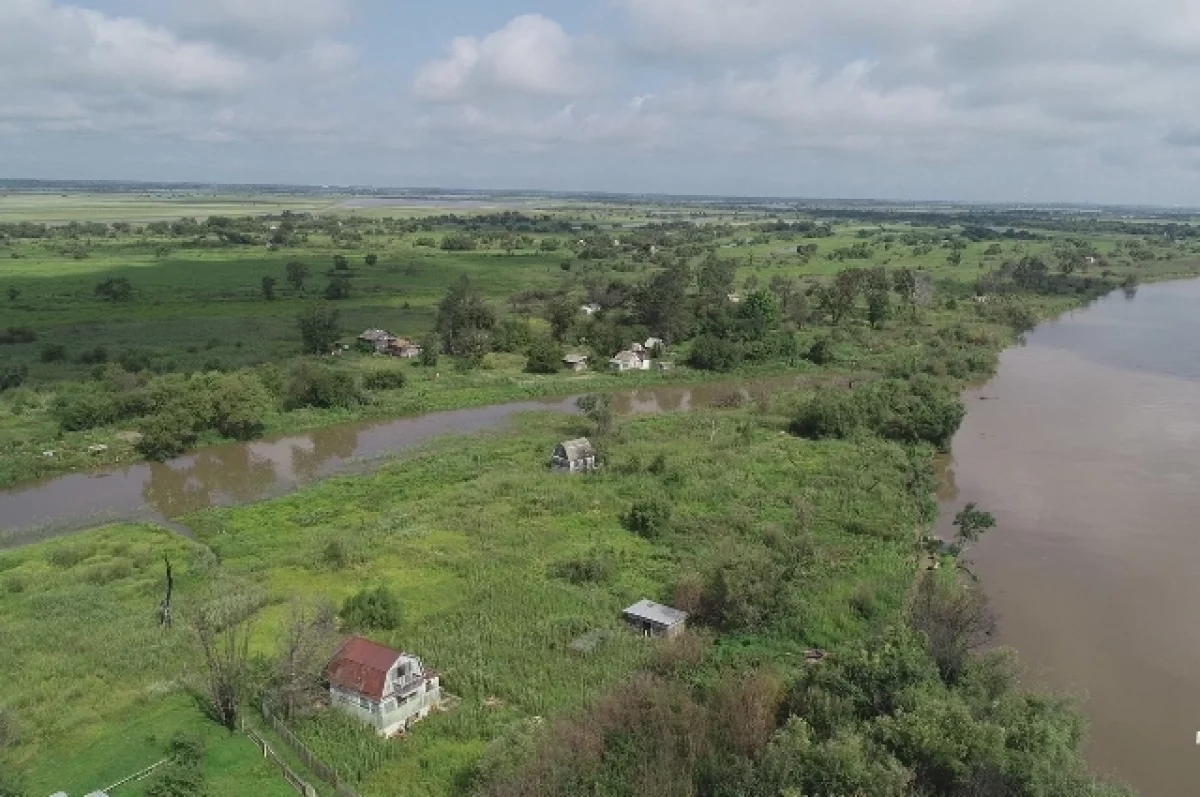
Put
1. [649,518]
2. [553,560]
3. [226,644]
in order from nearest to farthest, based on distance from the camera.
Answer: [226,644], [553,560], [649,518]

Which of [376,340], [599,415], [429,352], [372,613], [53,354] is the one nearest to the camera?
[372,613]

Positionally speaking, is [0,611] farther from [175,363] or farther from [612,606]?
[175,363]

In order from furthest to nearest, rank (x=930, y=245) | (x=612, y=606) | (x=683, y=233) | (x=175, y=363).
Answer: (x=683, y=233) < (x=930, y=245) < (x=175, y=363) < (x=612, y=606)

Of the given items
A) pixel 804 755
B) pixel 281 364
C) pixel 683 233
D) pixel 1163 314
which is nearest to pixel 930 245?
pixel 683 233

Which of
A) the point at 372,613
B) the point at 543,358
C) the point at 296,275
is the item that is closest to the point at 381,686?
the point at 372,613

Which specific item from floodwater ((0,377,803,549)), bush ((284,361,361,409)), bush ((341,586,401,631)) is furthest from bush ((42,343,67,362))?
bush ((341,586,401,631))

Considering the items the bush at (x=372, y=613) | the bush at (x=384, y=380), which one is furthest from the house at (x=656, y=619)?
the bush at (x=384, y=380)

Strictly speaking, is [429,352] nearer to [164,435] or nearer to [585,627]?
[164,435]
